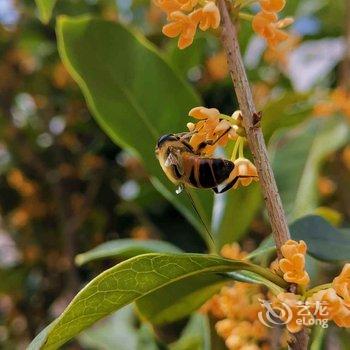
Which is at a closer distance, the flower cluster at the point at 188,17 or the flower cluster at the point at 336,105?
the flower cluster at the point at 188,17

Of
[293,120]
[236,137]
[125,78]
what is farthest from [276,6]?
[293,120]

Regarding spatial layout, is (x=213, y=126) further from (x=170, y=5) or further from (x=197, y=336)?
(x=197, y=336)

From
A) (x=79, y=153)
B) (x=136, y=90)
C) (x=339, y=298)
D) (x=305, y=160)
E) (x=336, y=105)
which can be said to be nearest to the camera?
(x=339, y=298)

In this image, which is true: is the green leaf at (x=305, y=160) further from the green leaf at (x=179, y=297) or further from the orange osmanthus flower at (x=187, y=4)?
the orange osmanthus flower at (x=187, y=4)

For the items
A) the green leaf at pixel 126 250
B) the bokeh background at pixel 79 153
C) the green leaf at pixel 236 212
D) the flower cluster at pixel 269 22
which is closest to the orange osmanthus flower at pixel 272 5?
the flower cluster at pixel 269 22

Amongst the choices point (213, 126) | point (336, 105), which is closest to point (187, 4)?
point (213, 126)
